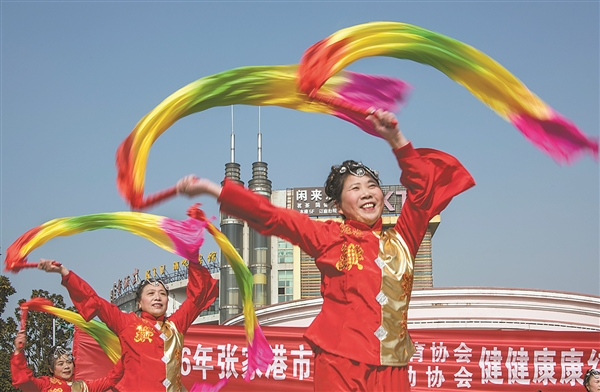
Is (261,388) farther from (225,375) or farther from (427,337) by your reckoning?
(427,337)

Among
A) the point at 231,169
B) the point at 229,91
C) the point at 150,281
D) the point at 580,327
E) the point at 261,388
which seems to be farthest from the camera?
the point at 231,169

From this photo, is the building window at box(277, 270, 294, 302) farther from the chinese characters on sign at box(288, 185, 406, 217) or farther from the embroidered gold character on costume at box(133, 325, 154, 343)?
the embroidered gold character on costume at box(133, 325, 154, 343)

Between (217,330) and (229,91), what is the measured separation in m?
5.29

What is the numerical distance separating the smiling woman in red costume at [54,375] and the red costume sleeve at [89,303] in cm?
86

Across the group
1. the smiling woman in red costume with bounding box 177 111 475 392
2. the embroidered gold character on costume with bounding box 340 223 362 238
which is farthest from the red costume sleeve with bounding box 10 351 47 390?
the embroidered gold character on costume with bounding box 340 223 362 238

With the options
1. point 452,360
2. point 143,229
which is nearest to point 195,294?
point 143,229

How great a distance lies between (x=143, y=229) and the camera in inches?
199

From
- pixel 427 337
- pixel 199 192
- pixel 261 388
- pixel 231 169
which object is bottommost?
pixel 261 388

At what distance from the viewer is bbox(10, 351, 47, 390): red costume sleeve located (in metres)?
5.84

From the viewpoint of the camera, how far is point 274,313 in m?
12.1

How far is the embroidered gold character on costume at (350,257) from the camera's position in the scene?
3195 mm

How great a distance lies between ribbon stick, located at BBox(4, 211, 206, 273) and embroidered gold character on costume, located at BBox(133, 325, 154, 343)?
536 mm

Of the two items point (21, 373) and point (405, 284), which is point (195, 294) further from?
point (405, 284)

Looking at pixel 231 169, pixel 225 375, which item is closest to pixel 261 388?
pixel 225 375
